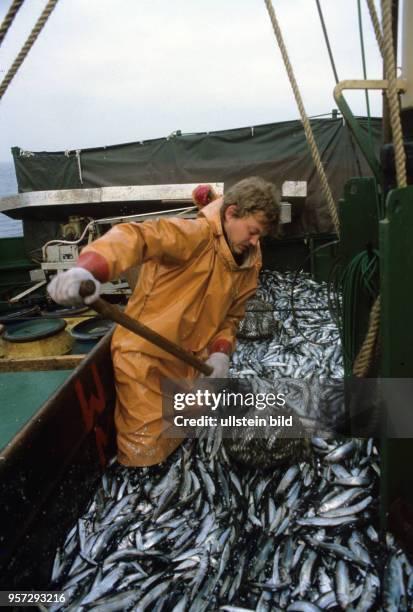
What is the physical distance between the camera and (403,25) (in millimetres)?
2336

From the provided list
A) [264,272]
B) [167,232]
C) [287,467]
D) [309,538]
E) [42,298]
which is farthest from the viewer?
[264,272]

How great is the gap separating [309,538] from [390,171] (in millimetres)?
2154

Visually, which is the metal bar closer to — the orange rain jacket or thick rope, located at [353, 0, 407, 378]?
thick rope, located at [353, 0, 407, 378]

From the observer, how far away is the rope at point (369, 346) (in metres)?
2.27

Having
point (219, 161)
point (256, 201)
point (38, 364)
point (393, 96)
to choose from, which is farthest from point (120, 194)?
point (393, 96)

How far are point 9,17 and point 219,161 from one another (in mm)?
8117

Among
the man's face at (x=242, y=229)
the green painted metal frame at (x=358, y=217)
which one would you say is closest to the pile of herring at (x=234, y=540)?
the green painted metal frame at (x=358, y=217)

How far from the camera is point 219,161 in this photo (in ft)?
31.0

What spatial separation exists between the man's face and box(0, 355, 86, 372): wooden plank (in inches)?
70.4

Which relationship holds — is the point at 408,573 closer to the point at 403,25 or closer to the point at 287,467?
the point at 287,467

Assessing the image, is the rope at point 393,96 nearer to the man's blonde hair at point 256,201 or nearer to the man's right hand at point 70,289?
the man's blonde hair at point 256,201

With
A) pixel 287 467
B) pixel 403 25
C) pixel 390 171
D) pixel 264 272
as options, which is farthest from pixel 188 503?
pixel 264 272

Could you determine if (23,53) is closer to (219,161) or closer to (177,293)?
(177,293)

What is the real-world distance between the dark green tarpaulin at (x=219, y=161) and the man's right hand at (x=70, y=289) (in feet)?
25.4
